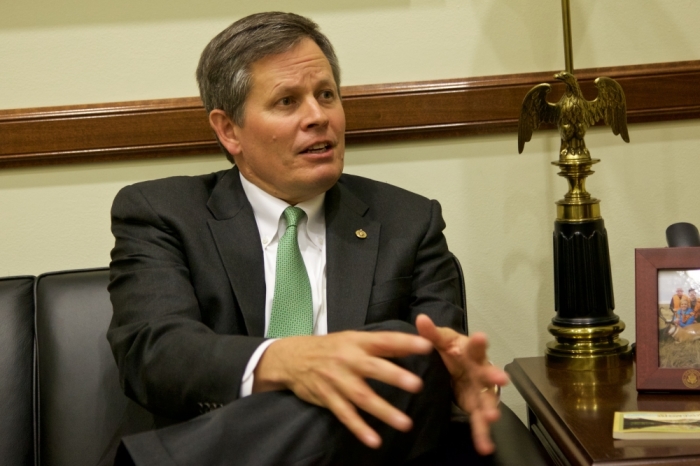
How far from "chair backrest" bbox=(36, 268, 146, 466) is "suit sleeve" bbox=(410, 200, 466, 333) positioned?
668 millimetres

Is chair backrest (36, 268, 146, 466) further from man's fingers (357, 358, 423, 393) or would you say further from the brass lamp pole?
the brass lamp pole

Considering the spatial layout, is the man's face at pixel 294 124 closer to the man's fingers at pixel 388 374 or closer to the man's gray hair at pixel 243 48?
the man's gray hair at pixel 243 48

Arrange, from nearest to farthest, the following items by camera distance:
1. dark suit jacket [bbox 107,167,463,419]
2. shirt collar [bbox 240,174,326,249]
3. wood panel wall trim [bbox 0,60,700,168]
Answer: dark suit jacket [bbox 107,167,463,419]
shirt collar [bbox 240,174,326,249]
wood panel wall trim [bbox 0,60,700,168]

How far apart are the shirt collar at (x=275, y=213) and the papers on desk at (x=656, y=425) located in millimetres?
733

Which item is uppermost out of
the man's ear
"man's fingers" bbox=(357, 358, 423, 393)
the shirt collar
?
the man's ear

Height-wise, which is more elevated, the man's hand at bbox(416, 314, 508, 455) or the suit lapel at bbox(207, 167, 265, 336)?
the suit lapel at bbox(207, 167, 265, 336)

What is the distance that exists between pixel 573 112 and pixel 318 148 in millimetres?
563

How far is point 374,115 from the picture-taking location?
6.58 feet

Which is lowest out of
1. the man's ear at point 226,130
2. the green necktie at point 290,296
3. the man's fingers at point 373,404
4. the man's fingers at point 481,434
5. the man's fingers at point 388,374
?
the man's fingers at point 481,434

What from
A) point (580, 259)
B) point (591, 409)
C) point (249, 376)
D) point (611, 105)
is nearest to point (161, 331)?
point (249, 376)

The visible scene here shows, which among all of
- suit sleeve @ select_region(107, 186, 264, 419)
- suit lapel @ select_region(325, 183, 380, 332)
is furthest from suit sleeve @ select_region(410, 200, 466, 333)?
suit sleeve @ select_region(107, 186, 264, 419)

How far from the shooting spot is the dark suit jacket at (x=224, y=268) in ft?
4.82

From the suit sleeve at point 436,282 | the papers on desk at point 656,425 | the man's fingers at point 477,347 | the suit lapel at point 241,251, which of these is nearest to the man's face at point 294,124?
the suit lapel at point 241,251

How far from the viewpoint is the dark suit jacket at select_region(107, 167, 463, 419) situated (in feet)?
4.82
